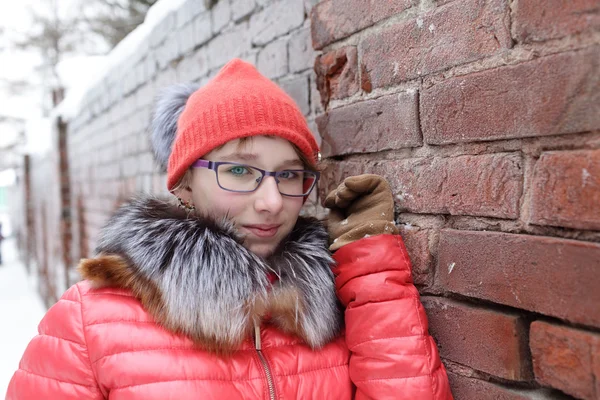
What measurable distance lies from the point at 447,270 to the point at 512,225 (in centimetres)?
18

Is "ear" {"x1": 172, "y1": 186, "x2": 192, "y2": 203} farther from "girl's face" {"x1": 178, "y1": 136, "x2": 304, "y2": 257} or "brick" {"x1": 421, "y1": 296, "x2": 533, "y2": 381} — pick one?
"brick" {"x1": 421, "y1": 296, "x2": 533, "y2": 381}

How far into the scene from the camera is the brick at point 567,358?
714 millimetres

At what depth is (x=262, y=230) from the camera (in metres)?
1.20

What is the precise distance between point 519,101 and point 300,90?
898 millimetres

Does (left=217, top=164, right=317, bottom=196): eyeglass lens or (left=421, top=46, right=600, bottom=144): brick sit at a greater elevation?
(left=421, top=46, right=600, bottom=144): brick

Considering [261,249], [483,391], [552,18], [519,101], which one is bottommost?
[483,391]

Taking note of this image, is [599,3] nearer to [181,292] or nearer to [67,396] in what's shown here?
[181,292]

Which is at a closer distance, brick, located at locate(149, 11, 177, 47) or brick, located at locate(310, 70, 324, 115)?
brick, located at locate(310, 70, 324, 115)

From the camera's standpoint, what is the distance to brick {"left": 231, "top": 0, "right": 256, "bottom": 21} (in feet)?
6.13

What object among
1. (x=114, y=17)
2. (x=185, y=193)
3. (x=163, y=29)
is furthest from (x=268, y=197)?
(x=114, y=17)

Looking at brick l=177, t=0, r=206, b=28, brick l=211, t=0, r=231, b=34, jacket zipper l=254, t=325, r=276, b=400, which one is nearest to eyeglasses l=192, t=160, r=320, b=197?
jacket zipper l=254, t=325, r=276, b=400

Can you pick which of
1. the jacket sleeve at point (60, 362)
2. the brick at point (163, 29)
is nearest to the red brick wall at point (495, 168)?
the jacket sleeve at point (60, 362)

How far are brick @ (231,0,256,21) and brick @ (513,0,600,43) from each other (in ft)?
4.07

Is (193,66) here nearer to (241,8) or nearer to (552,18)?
(241,8)
